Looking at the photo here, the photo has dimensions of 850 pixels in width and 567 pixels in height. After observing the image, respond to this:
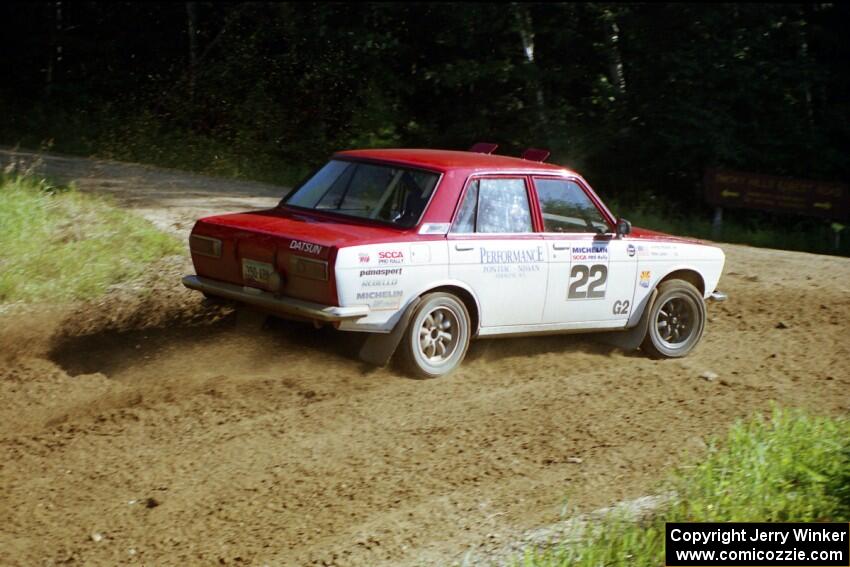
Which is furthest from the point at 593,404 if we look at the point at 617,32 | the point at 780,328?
the point at 617,32

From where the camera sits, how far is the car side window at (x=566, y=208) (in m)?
8.08

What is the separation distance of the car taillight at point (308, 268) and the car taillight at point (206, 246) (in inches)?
30.7

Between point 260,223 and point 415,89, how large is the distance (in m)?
15.3

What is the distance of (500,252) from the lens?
25.2 feet

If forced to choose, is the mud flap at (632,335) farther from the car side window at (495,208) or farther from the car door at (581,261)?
the car side window at (495,208)

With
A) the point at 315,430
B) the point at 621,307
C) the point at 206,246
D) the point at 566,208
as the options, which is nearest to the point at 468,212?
the point at 566,208

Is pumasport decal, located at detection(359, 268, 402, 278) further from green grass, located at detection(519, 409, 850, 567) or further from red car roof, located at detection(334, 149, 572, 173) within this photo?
green grass, located at detection(519, 409, 850, 567)

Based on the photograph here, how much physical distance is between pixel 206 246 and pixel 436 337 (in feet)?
5.76

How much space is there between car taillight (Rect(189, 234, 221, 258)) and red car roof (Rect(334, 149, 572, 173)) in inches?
48.8

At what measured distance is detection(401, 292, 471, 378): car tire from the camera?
24.0ft

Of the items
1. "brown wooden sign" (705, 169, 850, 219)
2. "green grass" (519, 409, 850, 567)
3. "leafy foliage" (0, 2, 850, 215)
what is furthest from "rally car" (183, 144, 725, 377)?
"leafy foliage" (0, 2, 850, 215)

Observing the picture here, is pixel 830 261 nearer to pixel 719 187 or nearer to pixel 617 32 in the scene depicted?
pixel 719 187

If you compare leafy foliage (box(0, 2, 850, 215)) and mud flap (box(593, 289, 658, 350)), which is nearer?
mud flap (box(593, 289, 658, 350))

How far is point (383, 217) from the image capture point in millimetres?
7484
